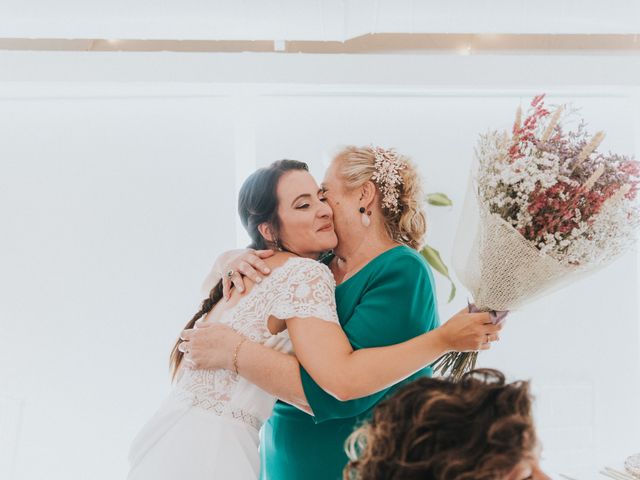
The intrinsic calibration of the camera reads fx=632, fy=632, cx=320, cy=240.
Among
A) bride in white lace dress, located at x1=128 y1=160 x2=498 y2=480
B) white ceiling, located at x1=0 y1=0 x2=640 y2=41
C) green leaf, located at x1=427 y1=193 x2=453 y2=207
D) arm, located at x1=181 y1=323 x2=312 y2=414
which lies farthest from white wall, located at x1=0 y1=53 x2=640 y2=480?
arm, located at x1=181 y1=323 x2=312 y2=414

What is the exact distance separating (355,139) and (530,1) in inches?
51.2

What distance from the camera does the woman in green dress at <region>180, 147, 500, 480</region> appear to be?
162 cm

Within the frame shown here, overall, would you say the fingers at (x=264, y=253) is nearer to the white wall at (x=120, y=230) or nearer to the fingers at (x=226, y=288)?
the fingers at (x=226, y=288)

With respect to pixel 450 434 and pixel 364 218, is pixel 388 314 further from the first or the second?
Result: pixel 450 434

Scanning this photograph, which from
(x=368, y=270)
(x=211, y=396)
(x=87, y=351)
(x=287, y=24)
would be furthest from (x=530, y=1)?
(x=87, y=351)

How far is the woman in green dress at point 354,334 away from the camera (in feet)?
5.33

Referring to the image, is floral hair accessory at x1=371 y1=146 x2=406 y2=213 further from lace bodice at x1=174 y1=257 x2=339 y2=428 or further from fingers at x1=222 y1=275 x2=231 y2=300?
fingers at x1=222 y1=275 x2=231 y2=300

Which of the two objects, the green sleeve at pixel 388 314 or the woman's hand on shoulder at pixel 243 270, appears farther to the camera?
the woman's hand on shoulder at pixel 243 270

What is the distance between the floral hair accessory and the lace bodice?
389 millimetres

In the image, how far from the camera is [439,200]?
157 inches

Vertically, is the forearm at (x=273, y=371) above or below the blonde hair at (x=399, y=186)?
below

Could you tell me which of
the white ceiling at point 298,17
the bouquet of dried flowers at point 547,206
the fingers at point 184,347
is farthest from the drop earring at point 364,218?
the white ceiling at point 298,17

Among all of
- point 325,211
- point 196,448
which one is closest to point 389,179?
point 325,211

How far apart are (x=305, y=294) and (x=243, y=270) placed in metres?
0.25
